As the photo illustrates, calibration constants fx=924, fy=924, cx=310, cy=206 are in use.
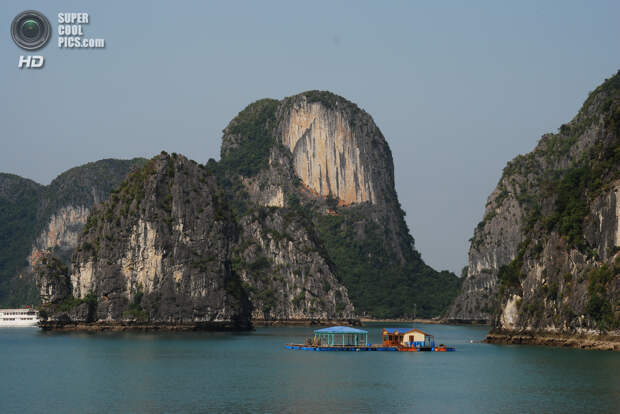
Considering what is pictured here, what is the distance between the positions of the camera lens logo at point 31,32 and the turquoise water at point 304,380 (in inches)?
1052

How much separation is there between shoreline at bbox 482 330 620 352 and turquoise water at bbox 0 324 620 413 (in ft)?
3.92

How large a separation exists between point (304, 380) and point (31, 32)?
118 ft

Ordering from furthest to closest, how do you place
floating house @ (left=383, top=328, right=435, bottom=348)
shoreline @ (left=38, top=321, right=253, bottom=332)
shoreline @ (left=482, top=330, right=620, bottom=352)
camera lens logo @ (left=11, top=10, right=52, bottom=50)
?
shoreline @ (left=38, top=321, right=253, bottom=332) → floating house @ (left=383, top=328, right=435, bottom=348) → shoreline @ (left=482, top=330, right=620, bottom=352) → camera lens logo @ (left=11, top=10, right=52, bottom=50)

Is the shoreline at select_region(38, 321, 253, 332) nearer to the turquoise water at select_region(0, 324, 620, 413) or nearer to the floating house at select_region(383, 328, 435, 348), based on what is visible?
the turquoise water at select_region(0, 324, 620, 413)

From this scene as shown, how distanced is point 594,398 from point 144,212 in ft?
403

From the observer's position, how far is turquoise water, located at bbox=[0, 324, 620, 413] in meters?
62.1

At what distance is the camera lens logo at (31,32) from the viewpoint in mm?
71750

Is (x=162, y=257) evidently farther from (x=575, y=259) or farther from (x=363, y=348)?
(x=575, y=259)

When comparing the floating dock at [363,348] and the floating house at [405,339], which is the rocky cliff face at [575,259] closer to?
the floating dock at [363,348]

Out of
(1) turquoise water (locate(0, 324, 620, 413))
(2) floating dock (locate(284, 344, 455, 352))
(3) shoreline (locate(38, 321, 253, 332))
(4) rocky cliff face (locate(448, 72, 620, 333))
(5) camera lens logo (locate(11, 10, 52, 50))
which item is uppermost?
(5) camera lens logo (locate(11, 10, 52, 50))

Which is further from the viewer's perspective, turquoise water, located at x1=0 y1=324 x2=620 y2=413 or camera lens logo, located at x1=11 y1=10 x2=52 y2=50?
Result: camera lens logo, located at x1=11 y1=10 x2=52 y2=50

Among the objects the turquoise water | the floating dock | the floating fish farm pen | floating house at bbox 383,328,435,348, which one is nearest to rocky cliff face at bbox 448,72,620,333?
the turquoise water

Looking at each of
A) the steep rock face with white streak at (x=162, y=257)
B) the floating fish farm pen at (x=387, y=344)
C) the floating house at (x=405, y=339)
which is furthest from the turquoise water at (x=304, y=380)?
the steep rock face with white streak at (x=162, y=257)

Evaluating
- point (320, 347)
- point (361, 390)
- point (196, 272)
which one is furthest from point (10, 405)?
point (196, 272)
